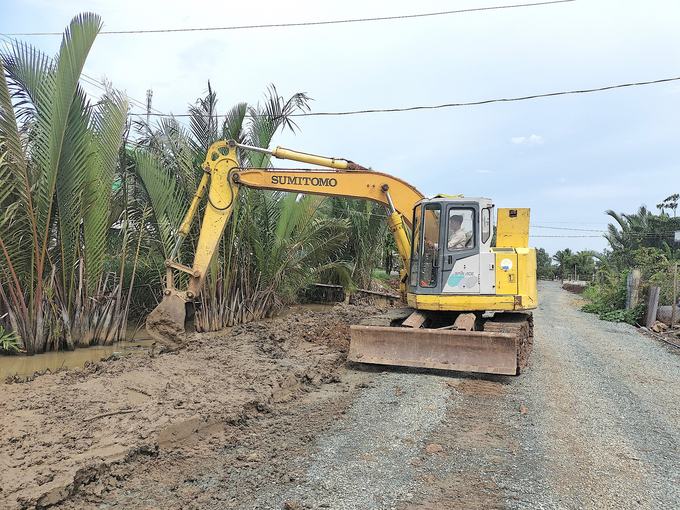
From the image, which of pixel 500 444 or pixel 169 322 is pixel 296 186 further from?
pixel 500 444

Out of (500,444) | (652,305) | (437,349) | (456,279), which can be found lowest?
(500,444)

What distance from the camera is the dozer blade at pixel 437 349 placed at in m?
6.13

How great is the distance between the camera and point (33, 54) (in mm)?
7281

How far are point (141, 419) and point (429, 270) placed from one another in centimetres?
444

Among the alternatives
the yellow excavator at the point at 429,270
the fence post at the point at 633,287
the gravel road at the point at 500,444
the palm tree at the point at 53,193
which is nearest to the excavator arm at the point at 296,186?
the yellow excavator at the point at 429,270

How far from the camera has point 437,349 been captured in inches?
251

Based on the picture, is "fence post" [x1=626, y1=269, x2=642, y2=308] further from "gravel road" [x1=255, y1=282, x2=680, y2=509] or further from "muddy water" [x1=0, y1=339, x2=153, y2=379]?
"muddy water" [x1=0, y1=339, x2=153, y2=379]

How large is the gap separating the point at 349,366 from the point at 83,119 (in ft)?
18.3

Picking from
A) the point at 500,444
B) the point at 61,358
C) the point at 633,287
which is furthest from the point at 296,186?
the point at 633,287

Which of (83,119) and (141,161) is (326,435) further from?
(141,161)

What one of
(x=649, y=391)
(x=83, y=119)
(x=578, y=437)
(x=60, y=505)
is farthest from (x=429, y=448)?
(x=83, y=119)

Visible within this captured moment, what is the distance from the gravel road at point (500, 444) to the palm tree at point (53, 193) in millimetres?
4844

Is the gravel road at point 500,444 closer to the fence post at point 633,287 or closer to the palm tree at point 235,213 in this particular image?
the palm tree at point 235,213

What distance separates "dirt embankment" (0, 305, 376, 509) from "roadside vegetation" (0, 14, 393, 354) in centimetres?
183
